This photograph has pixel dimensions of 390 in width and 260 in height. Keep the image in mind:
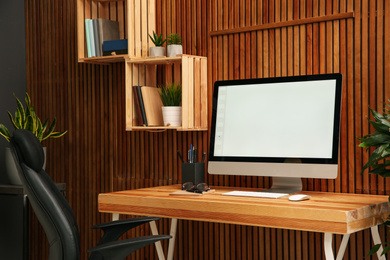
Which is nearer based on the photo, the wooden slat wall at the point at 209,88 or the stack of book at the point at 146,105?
the wooden slat wall at the point at 209,88

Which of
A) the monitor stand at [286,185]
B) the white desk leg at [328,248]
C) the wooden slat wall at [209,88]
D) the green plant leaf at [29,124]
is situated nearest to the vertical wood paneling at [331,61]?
the wooden slat wall at [209,88]

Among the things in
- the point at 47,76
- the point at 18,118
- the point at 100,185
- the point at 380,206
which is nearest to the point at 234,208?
Answer: the point at 380,206

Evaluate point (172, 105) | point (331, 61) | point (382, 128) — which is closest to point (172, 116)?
point (172, 105)

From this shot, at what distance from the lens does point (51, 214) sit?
7.05 ft

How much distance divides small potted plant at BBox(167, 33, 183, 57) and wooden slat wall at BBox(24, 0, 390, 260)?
0.16 meters

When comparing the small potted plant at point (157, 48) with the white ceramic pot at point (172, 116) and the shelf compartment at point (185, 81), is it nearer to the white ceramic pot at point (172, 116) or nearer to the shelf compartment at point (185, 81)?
the shelf compartment at point (185, 81)

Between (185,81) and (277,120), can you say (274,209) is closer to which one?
(277,120)

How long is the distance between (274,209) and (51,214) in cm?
96

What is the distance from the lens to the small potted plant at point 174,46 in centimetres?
349

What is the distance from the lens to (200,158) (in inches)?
143

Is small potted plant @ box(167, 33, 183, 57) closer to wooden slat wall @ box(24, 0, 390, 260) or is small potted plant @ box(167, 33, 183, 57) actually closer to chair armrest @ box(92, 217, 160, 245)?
wooden slat wall @ box(24, 0, 390, 260)

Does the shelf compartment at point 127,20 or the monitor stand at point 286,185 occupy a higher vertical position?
the shelf compartment at point 127,20

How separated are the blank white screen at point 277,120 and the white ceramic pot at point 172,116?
1.08 feet

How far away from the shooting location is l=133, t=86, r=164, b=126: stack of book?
3.52 meters
